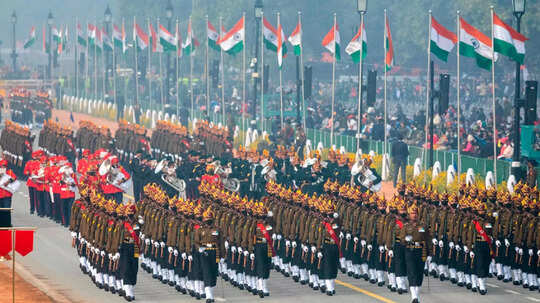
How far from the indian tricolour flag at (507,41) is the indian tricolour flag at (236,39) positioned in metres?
17.9

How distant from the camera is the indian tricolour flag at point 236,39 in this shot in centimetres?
5656

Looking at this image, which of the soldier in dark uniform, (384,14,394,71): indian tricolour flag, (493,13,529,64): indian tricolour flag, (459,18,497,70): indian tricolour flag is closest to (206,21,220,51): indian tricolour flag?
(384,14,394,71): indian tricolour flag

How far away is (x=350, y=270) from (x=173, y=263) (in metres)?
4.06

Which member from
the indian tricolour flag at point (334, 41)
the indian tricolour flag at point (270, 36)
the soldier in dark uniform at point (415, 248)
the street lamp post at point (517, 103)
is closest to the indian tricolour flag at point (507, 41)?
the street lamp post at point (517, 103)

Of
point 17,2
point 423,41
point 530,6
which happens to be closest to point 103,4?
point 17,2

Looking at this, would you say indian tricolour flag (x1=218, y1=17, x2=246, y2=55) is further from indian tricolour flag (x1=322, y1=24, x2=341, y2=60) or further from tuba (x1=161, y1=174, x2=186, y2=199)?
tuba (x1=161, y1=174, x2=186, y2=199)

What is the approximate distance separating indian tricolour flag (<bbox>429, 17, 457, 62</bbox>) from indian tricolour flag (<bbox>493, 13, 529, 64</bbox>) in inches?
156

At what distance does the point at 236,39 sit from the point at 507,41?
18.9 metres

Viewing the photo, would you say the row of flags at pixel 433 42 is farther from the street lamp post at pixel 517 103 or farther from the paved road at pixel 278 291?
the paved road at pixel 278 291

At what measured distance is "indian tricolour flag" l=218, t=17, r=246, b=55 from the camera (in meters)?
56.6

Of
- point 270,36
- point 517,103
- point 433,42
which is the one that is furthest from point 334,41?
point 517,103

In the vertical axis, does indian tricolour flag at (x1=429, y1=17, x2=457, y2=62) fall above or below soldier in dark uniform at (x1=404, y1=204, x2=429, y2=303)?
above

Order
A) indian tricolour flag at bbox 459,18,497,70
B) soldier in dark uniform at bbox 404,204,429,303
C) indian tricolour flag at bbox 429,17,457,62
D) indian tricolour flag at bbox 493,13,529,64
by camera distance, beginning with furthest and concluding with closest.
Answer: indian tricolour flag at bbox 429,17,457,62
indian tricolour flag at bbox 459,18,497,70
indian tricolour flag at bbox 493,13,529,64
soldier in dark uniform at bbox 404,204,429,303

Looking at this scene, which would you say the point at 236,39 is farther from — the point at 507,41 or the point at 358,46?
the point at 507,41
